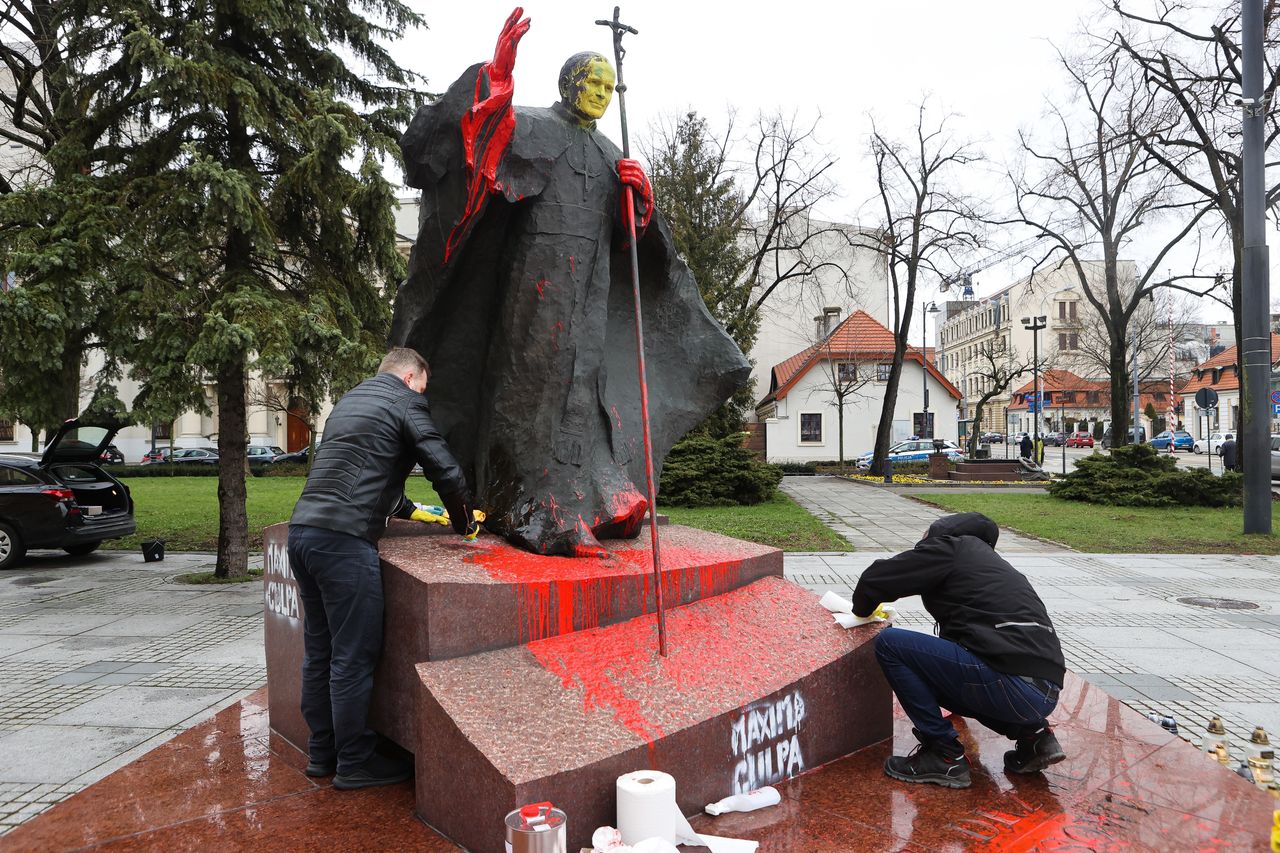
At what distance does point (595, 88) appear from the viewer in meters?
4.33

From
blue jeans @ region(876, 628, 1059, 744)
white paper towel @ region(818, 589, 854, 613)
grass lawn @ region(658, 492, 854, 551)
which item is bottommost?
grass lawn @ region(658, 492, 854, 551)

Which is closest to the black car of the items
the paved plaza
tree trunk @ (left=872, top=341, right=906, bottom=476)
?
the paved plaza

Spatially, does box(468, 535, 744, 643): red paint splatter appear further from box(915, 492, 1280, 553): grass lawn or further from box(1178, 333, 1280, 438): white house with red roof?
box(1178, 333, 1280, 438): white house with red roof

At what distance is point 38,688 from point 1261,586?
36.2ft

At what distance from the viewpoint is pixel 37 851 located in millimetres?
2832

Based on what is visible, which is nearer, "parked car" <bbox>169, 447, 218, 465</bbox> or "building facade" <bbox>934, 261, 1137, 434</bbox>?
"parked car" <bbox>169, 447, 218, 465</bbox>

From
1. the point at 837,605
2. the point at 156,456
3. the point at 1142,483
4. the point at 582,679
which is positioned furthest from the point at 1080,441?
the point at 582,679

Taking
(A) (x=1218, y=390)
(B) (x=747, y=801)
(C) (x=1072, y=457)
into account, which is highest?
(A) (x=1218, y=390)

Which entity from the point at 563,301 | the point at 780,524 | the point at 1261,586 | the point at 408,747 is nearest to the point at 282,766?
the point at 408,747

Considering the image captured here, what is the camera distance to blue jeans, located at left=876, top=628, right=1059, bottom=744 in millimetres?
3244

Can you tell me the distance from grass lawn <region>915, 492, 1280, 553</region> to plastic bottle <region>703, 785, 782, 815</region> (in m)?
10.3

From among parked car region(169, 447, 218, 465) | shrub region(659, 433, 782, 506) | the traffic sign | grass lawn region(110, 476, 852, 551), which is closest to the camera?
grass lawn region(110, 476, 852, 551)

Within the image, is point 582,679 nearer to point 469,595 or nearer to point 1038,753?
point 469,595

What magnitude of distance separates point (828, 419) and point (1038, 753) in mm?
33572
